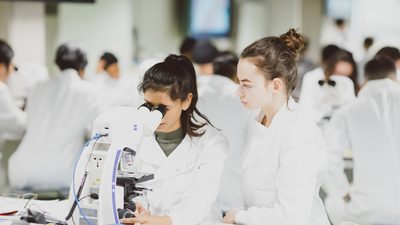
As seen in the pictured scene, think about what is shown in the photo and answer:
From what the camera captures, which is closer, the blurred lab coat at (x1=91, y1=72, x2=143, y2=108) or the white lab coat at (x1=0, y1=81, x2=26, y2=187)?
the white lab coat at (x1=0, y1=81, x2=26, y2=187)

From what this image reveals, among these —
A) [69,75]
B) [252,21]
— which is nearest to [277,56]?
[69,75]

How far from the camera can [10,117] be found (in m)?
3.41

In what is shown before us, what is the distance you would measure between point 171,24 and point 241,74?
5.74 m

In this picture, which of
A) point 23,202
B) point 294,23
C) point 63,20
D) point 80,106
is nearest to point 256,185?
point 23,202

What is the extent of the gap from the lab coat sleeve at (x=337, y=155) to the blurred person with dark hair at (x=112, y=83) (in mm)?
2030

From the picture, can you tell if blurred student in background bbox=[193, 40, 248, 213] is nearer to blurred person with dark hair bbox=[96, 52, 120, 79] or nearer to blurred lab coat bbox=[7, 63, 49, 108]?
blurred lab coat bbox=[7, 63, 49, 108]

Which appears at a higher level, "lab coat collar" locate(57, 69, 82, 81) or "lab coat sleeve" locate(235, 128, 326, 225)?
"lab coat collar" locate(57, 69, 82, 81)

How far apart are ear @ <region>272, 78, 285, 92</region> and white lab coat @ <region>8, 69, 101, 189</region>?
1.78 meters

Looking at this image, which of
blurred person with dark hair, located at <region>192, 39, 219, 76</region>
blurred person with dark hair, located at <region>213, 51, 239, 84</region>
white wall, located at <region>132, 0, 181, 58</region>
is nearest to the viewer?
blurred person with dark hair, located at <region>213, 51, 239, 84</region>

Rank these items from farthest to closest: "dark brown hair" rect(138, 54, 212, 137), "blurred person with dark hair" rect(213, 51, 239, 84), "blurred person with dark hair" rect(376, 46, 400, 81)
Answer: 1. "blurred person with dark hair" rect(213, 51, 239, 84)
2. "blurred person with dark hair" rect(376, 46, 400, 81)
3. "dark brown hair" rect(138, 54, 212, 137)

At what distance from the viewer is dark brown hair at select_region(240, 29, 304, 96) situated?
5.69ft

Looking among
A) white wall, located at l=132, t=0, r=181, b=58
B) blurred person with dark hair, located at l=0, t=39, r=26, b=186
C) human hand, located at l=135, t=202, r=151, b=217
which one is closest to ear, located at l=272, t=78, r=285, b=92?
human hand, located at l=135, t=202, r=151, b=217

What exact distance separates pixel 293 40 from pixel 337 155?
1.05 m

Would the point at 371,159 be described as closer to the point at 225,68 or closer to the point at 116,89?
the point at 225,68
